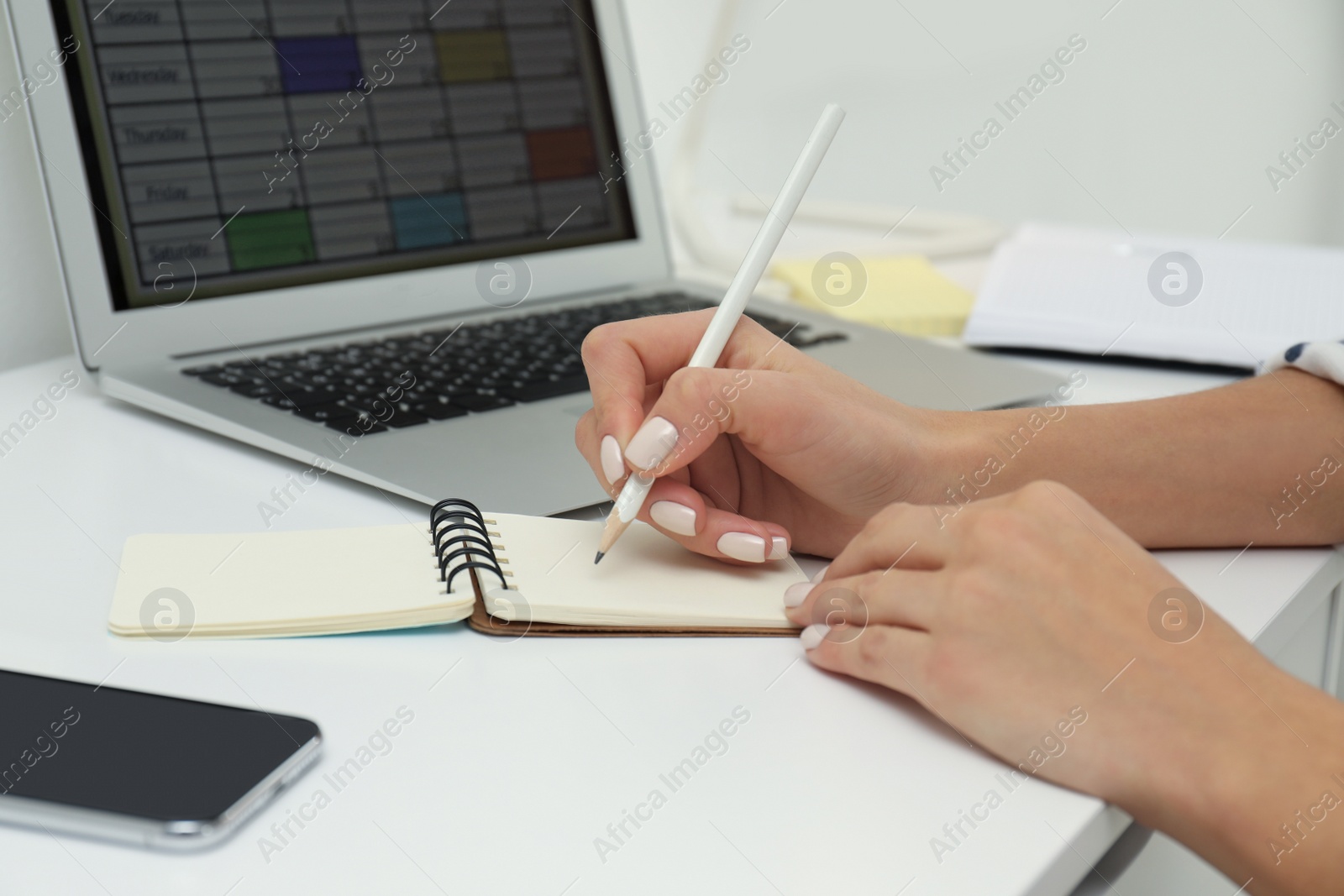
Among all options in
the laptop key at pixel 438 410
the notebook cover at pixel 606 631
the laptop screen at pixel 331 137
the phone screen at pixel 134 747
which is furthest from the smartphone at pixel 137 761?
the laptop screen at pixel 331 137

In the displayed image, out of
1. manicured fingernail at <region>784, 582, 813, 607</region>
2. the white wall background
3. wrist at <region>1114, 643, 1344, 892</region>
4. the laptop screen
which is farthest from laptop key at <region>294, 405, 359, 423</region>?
the white wall background

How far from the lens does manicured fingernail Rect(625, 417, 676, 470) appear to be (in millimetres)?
517

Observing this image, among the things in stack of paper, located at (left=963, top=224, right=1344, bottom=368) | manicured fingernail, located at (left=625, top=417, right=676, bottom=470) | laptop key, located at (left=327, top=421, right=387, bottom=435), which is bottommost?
stack of paper, located at (left=963, top=224, right=1344, bottom=368)

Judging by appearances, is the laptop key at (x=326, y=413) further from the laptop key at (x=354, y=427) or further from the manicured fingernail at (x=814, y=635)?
the manicured fingernail at (x=814, y=635)

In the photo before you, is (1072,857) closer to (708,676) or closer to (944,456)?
(708,676)

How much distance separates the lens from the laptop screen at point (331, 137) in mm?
819

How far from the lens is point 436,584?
503 millimetres

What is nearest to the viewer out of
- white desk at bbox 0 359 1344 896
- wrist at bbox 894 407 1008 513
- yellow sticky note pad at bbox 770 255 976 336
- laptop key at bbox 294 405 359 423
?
white desk at bbox 0 359 1344 896

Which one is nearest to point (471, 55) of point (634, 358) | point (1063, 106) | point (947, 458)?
point (634, 358)

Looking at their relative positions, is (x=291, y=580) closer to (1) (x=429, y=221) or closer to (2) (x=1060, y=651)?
(2) (x=1060, y=651)

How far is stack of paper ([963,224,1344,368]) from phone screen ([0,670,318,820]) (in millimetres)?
771

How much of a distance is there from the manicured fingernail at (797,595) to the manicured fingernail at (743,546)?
1.0 inches

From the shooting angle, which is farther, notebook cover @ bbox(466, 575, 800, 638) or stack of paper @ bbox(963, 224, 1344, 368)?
stack of paper @ bbox(963, 224, 1344, 368)

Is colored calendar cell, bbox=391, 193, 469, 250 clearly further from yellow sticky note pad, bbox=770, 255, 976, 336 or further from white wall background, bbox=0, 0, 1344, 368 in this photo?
white wall background, bbox=0, 0, 1344, 368
